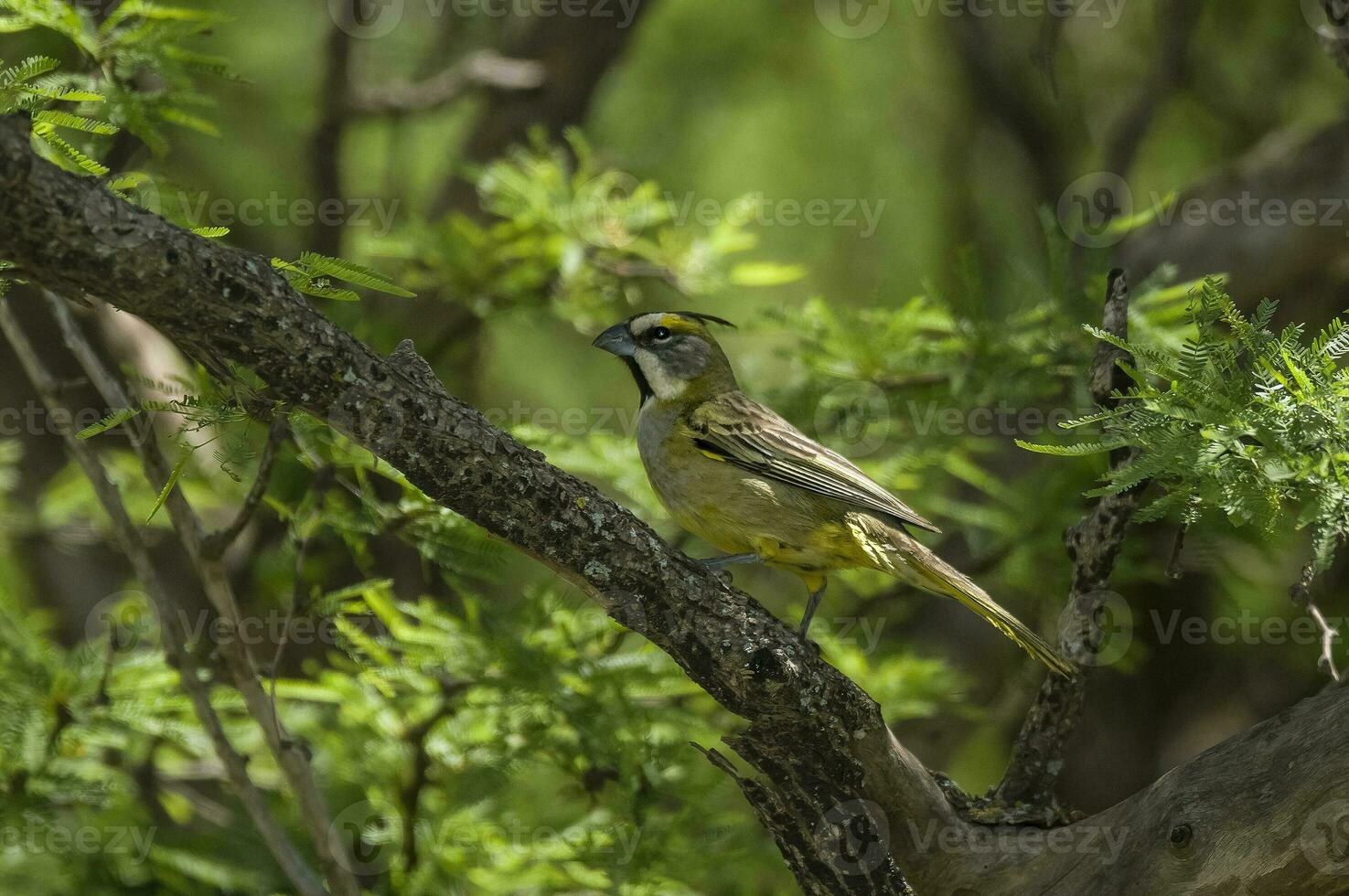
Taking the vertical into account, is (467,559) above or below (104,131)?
below

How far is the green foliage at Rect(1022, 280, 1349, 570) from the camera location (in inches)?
124

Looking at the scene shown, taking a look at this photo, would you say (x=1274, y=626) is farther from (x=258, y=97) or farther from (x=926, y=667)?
(x=258, y=97)

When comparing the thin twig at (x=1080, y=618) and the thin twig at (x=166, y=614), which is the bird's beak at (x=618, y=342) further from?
the thin twig at (x=1080, y=618)

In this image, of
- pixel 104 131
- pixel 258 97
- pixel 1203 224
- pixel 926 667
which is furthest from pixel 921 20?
pixel 104 131

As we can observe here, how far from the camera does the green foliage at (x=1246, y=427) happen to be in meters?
3.16

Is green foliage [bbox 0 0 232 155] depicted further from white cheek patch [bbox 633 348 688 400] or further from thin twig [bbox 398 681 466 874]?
thin twig [bbox 398 681 466 874]

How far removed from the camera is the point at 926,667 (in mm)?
6020

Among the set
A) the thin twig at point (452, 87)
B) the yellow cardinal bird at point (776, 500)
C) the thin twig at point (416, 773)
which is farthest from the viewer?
the thin twig at point (452, 87)

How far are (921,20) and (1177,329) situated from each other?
5944mm

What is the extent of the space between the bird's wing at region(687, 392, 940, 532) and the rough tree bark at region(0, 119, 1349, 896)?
111 centimetres

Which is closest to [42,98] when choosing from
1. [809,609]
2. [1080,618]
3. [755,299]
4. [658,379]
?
[658,379]

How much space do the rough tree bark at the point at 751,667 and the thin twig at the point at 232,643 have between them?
4.94 feet

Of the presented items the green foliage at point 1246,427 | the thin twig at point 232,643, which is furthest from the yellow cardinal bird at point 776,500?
the thin twig at point 232,643

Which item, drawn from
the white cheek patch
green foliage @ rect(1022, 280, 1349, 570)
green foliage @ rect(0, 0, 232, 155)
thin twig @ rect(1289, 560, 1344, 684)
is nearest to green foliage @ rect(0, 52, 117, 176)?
green foliage @ rect(0, 0, 232, 155)
